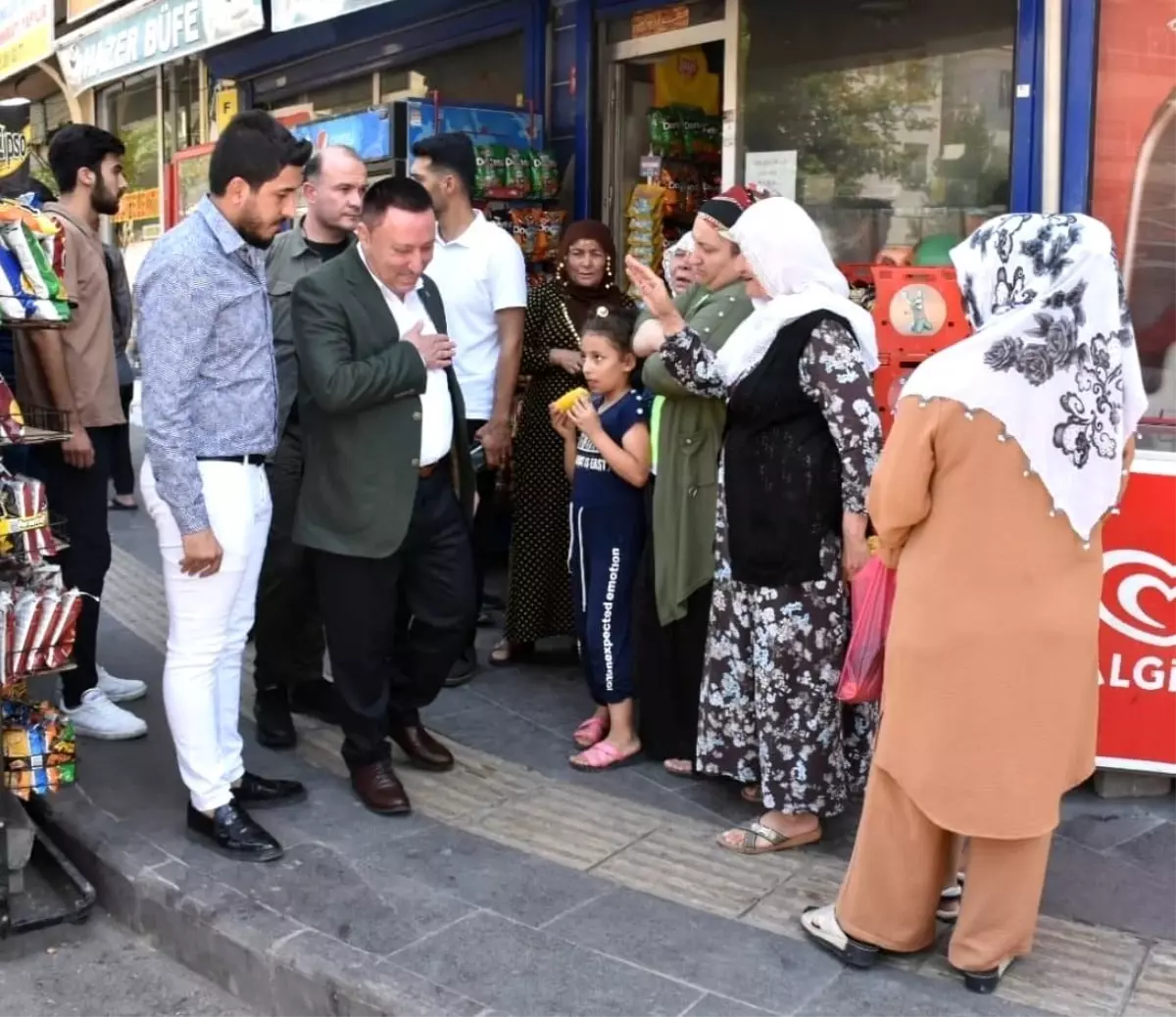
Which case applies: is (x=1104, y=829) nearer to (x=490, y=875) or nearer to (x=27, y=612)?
(x=490, y=875)

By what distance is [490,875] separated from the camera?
3.51 meters

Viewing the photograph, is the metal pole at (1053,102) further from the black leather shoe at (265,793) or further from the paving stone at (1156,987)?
the black leather shoe at (265,793)

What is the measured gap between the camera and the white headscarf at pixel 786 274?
11.1 feet

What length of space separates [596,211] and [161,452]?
3.61 meters

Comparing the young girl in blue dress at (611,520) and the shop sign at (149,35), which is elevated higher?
the shop sign at (149,35)

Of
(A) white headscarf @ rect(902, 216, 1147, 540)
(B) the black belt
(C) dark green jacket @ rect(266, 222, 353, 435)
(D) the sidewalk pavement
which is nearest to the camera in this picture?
(A) white headscarf @ rect(902, 216, 1147, 540)

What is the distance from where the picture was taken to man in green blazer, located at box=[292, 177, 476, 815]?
3656mm

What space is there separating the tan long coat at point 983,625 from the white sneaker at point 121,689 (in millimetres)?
3157

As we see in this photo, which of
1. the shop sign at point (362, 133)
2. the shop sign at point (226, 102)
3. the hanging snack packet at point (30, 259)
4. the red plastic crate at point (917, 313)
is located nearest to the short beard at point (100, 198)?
the hanging snack packet at point (30, 259)

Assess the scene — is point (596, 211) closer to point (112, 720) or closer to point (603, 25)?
point (603, 25)

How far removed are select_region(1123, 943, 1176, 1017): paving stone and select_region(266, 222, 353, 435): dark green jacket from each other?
2932 mm

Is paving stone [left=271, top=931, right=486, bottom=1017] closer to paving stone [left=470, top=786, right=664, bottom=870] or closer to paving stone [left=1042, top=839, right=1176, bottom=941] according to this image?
paving stone [left=470, top=786, right=664, bottom=870]

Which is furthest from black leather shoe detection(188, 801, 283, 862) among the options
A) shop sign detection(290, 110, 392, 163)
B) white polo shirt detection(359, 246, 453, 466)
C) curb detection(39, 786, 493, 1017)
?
shop sign detection(290, 110, 392, 163)

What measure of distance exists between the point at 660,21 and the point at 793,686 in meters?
3.76
